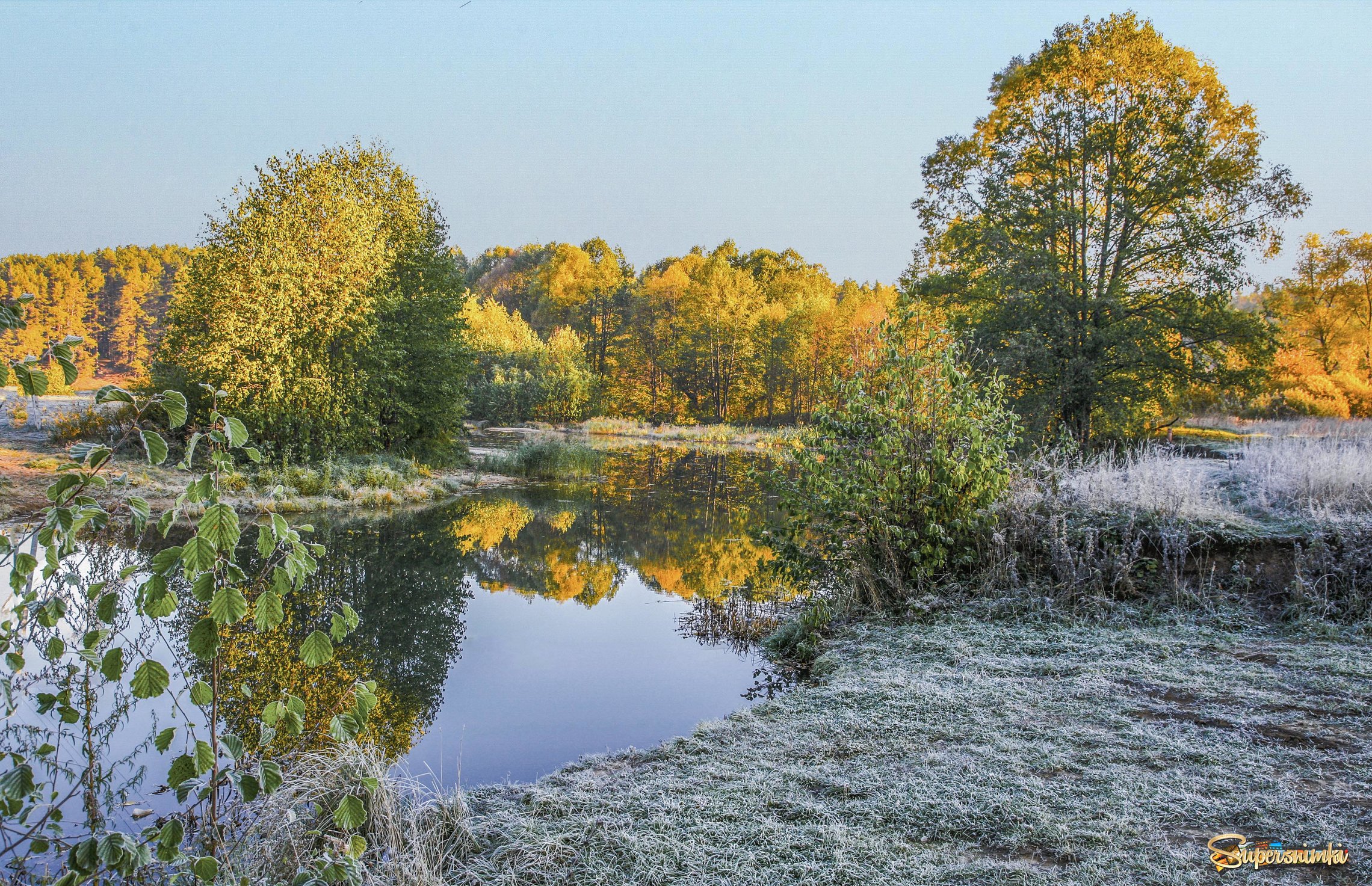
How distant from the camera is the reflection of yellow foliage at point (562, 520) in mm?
14219

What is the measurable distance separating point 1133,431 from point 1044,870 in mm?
16107

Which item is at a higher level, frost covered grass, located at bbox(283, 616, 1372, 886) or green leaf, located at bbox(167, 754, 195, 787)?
green leaf, located at bbox(167, 754, 195, 787)

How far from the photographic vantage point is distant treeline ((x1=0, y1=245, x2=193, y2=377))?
53.5m

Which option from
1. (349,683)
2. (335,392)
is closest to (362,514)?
(335,392)

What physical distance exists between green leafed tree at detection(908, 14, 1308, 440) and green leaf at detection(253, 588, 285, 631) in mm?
13966

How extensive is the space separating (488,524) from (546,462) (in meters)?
11.0

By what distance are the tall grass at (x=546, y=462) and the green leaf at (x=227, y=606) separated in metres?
19.8

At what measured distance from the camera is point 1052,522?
6.68 m

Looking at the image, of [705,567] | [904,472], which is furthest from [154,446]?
[705,567]

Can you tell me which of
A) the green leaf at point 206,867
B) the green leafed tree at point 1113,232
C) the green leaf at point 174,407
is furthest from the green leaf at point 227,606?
the green leafed tree at point 1113,232

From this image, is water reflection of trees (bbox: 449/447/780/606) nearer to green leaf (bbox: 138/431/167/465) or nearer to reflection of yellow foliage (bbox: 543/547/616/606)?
reflection of yellow foliage (bbox: 543/547/616/606)

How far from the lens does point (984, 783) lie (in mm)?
3402

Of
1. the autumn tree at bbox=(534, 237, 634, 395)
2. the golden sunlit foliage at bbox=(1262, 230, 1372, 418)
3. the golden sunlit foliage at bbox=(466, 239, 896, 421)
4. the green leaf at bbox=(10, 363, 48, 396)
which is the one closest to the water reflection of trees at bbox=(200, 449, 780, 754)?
the green leaf at bbox=(10, 363, 48, 396)

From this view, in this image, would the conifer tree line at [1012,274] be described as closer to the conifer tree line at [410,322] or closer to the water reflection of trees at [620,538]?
the conifer tree line at [410,322]
